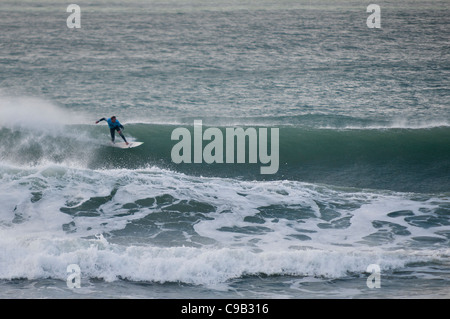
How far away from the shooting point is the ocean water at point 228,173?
416 inches

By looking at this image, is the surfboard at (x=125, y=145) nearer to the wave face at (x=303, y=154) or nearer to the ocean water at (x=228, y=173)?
the wave face at (x=303, y=154)

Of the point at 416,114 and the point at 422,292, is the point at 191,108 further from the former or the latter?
the point at 422,292

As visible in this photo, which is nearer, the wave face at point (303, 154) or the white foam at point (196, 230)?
the white foam at point (196, 230)

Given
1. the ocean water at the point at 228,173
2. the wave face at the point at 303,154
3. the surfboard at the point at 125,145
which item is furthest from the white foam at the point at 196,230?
the surfboard at the point at 125,145

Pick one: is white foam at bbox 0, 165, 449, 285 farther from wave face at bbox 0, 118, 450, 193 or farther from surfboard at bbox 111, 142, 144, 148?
surfboard at bbox 111, 142, 144, 148

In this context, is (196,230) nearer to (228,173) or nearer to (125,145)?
(228,173)

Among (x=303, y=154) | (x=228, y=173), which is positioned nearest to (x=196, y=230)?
(x=228, y=173)

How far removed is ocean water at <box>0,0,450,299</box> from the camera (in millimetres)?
10555

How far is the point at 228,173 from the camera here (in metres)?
16.6

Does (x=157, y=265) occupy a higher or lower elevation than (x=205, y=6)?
lower

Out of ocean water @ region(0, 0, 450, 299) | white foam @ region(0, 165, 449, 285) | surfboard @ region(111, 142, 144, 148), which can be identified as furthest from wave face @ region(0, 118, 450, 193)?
white foam @ region(0, 165, 449, 285)
